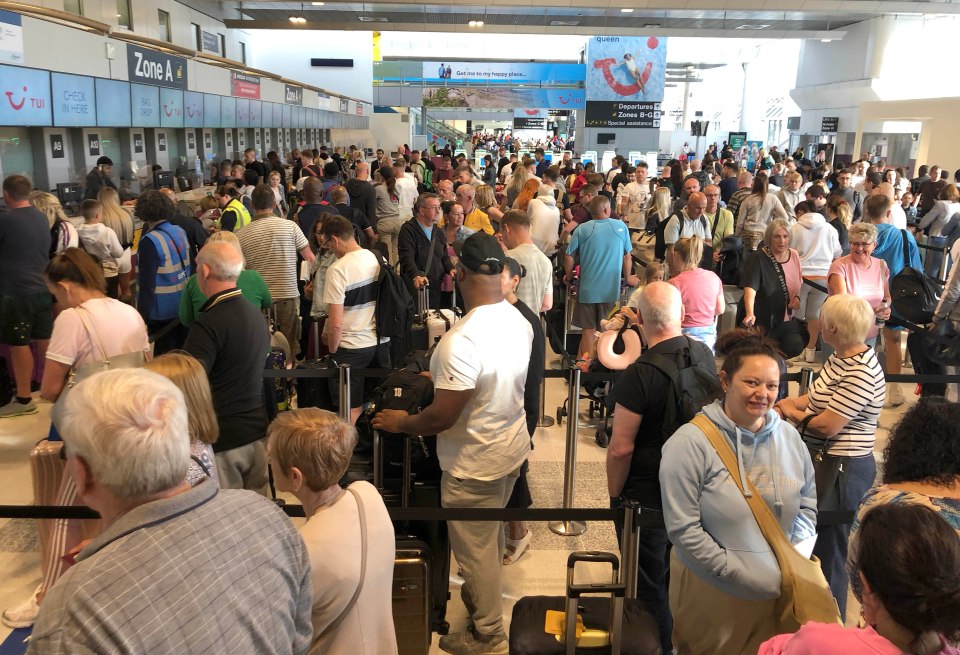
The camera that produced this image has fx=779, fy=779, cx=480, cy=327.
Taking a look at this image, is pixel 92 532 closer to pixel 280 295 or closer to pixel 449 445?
pixel 449 445

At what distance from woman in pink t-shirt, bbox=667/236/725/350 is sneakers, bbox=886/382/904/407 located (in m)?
2.90

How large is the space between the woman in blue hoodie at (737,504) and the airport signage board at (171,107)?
→ 39.9ft

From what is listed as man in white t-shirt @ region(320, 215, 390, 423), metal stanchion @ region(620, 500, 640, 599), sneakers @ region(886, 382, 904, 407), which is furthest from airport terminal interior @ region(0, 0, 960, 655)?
man in white t-shirt @ region(320, 215, 390, 423)

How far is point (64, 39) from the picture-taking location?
30.0 ft

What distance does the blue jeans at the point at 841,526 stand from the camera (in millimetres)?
3379

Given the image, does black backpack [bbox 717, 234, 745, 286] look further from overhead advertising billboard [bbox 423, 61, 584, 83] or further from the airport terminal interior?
overhead advertising billboard [bbox 423, 61, 584, 83]

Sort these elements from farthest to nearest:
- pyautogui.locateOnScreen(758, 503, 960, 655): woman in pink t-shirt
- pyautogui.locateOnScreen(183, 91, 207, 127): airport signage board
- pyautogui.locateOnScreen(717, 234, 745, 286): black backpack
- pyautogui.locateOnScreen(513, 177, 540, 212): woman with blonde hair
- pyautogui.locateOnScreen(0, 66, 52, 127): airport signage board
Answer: pyautogui.locateOnScreen(183, 91, 207, 127): airport signage board < pyautogui.locateOnScreen(513, 177, 540, 212): woman with blonde hair < pyautogui.locateOnScreen(717, 234, 745, 286): black backpack < pyautogui.locateOnScreen(0, 66, 52, 127): airport signage board < pyautogui.locateOnScreen(758, 503, 960, 655): woman in pink t-shirt

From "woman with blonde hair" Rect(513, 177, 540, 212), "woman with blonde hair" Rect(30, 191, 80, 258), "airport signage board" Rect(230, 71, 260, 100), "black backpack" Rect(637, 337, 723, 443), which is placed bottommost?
"black backpack" Rect(637, 337, 723, 443)

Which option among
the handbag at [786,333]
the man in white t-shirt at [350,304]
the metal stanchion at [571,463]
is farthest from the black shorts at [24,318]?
the handbag at [786,333]

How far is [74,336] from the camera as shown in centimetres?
364

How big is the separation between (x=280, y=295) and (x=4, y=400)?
2.36 metres

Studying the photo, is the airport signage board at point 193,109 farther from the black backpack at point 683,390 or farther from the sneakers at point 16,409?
the black backpack at point 683,390

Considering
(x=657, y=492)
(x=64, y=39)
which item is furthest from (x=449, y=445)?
(x=64, y=39)

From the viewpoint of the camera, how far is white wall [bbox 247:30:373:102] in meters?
25.6
